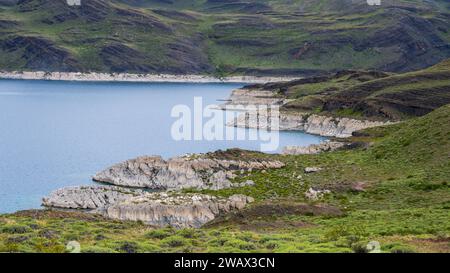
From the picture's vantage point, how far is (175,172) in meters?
82.1

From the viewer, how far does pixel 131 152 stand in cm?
11188

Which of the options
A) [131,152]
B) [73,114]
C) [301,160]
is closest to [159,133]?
[131,152]

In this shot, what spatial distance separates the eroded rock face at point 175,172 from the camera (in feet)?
259

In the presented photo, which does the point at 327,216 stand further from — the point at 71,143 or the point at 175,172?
the point at 71,143

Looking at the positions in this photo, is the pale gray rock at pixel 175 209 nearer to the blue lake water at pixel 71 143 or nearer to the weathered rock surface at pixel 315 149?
the blue lake water at pixel 71 143

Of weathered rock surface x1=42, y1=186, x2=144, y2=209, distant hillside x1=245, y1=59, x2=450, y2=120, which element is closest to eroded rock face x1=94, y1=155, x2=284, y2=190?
weathered rock surface x1=42, y1=186, x2=144, y2=209

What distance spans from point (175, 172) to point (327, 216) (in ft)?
106

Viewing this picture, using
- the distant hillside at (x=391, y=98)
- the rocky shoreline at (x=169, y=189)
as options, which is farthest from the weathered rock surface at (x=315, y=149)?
the distant hillside at (x=391, y=98)

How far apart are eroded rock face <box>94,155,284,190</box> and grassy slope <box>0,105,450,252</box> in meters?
2.82

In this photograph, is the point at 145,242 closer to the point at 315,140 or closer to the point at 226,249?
the point at 226,249

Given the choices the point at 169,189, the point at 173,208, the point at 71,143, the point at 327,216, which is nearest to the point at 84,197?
the point at 169,189

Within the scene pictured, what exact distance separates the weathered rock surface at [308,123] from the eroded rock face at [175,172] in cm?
6576

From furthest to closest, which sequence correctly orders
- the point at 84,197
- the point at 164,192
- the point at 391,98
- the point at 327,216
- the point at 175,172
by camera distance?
the point at 391,98 < the point at 175,172 < the point at 84,197 < the point at 164,192 < the point at 327,216
